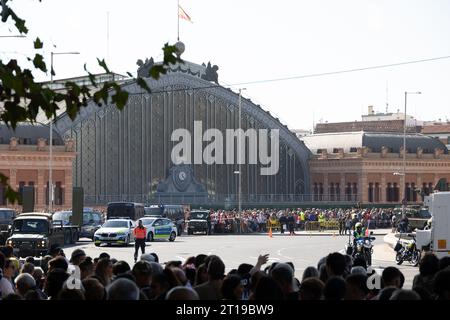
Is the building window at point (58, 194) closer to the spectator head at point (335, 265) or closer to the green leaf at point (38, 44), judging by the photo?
the spectator head at point (335, 265)

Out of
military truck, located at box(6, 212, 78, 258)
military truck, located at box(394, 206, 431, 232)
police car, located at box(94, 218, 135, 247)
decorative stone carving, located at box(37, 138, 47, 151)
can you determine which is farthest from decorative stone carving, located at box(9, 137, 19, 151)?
military truck, located at box(6, 212, 78, 258)

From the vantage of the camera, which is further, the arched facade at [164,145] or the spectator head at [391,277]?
the arched facade at [164,145]

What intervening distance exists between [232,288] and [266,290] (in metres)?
1.14

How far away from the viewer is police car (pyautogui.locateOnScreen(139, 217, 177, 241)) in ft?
196

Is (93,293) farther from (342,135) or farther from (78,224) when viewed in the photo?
(342,135)

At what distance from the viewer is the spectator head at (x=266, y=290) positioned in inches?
436

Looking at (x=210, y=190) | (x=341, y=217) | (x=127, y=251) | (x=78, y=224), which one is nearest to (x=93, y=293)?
(x=127, y=251)

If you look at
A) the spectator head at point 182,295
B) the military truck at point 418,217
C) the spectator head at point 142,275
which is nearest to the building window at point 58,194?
the military truck at point 418,217

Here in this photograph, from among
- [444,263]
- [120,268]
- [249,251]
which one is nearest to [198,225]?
[249,251]

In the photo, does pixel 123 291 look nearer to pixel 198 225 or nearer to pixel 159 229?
pixel 159 229

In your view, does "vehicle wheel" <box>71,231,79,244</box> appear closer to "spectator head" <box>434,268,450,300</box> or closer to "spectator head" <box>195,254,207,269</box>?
"spectator head" <box>195,254,207,269</box>

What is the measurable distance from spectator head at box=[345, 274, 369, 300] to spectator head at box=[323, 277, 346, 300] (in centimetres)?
29

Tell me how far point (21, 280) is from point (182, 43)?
3435 inches

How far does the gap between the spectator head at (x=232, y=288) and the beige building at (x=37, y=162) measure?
78.6m
